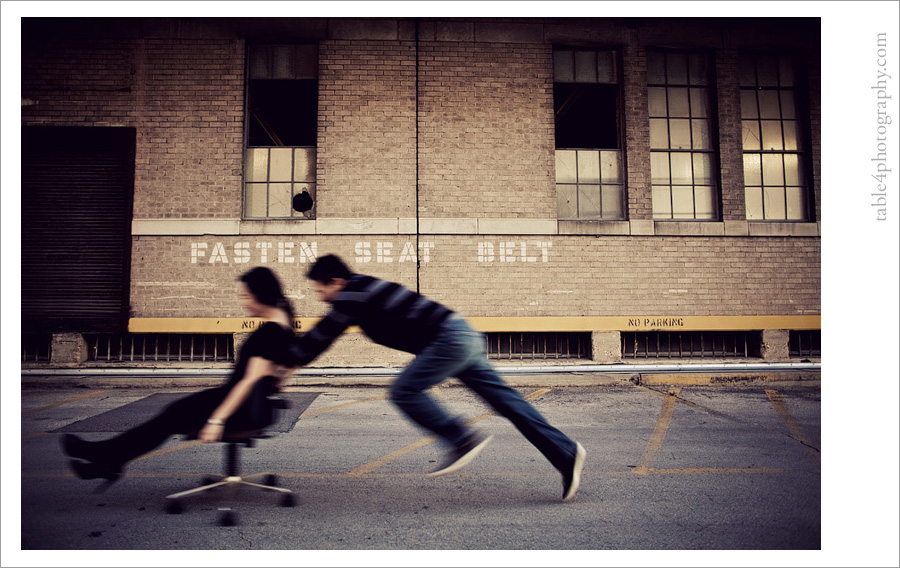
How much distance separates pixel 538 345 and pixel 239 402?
6.09 metres

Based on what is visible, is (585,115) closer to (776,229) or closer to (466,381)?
(776,229)

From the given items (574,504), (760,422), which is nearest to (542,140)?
(760,422)

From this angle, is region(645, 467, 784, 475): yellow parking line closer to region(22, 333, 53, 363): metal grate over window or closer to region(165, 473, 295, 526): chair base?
region(165, 473, 295, 526): chair base

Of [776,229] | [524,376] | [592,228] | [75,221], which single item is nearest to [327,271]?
[524,376]

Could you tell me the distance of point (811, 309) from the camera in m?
8.16

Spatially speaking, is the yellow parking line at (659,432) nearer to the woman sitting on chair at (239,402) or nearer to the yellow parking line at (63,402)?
the woman sitting on chair at (239,402)

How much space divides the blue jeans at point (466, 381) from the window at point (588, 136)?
6063 mm

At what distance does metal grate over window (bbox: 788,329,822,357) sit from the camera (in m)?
8.12

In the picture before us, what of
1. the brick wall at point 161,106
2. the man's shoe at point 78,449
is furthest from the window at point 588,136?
the man's shoe at point 78,449

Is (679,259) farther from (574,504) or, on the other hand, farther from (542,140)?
(574,504)

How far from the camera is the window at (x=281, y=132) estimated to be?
26.8ft

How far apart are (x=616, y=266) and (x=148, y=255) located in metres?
7.86

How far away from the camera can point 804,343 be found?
26.8 ft

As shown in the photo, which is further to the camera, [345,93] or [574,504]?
[345,93]
